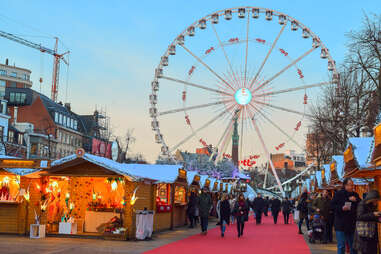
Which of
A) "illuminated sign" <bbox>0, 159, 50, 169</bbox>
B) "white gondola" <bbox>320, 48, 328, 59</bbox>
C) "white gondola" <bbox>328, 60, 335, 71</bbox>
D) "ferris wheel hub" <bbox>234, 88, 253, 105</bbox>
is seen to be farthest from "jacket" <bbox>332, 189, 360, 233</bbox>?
"white gondola" <bbox>320, 48, 328, 59</bbox>

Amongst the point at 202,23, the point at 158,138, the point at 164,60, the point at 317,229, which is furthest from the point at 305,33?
the point at 317,229

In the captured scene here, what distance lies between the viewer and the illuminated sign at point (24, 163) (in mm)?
18219

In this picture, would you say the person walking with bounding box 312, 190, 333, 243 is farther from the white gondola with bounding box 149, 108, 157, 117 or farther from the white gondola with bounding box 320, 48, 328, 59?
the white gondola with bounding box 149, 108, 157, 117

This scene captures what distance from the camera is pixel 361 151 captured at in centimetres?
1214

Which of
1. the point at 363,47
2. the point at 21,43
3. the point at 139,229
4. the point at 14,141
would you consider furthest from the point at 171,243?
the point at 21,43

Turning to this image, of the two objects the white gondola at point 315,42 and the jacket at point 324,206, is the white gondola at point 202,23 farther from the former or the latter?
the jacket at point 324,206

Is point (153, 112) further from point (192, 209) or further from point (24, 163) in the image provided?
point (24, 163)

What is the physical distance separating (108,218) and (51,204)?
7.70ft

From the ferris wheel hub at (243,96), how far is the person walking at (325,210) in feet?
68.6

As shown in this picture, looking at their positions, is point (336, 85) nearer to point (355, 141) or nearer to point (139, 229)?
point (139, 229)

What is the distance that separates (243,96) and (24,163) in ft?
76.7

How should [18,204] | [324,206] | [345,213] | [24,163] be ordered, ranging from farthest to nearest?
[18,204]
[24,163]
[324,206]
[345,213]

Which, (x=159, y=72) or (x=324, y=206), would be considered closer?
(x=324, y=206)

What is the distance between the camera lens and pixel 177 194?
28625 mm
